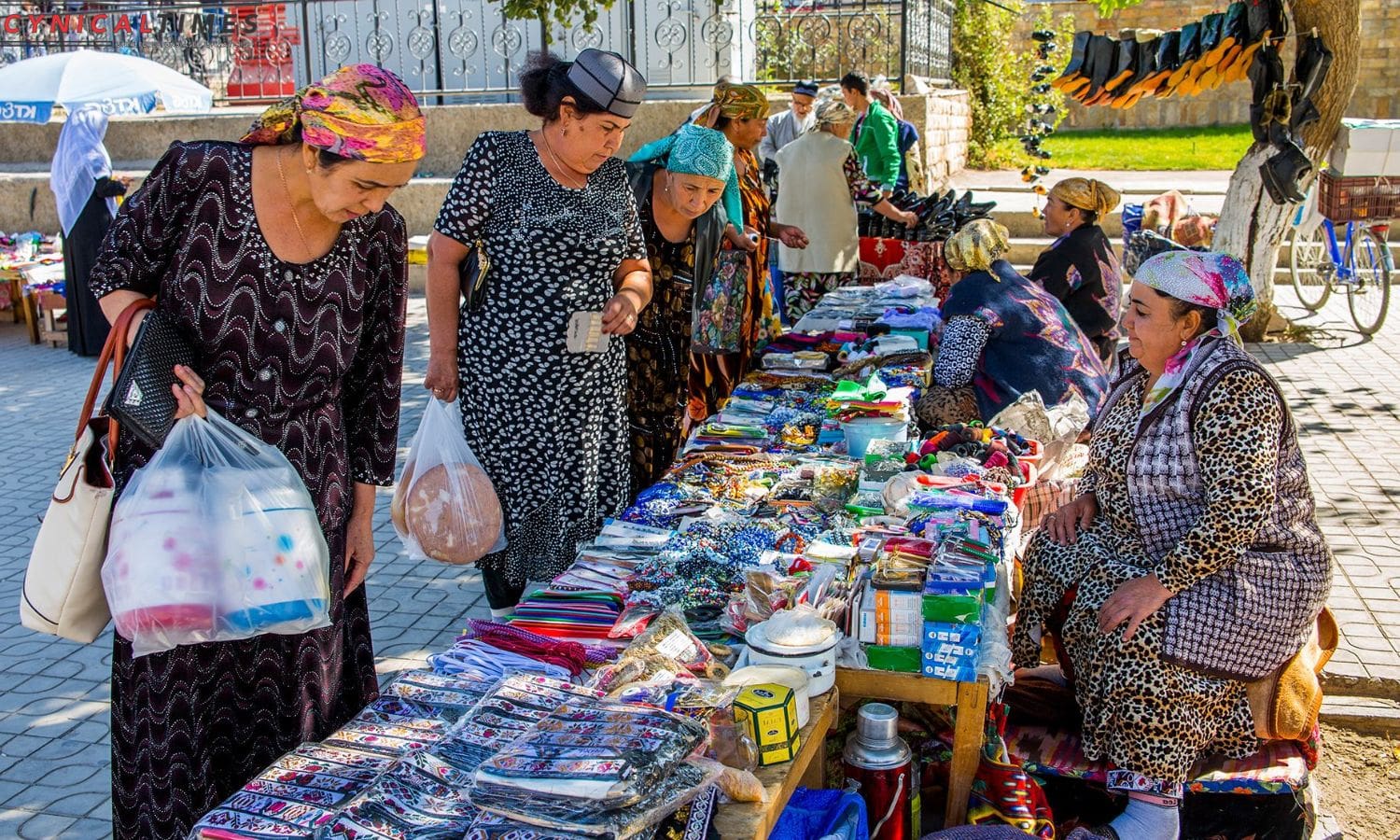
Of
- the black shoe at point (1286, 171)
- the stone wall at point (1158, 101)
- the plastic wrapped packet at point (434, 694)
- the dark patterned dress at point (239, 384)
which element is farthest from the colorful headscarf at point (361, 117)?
the stone wall at point (1158, 101)

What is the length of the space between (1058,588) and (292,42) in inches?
508

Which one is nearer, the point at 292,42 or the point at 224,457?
the point at 224,457

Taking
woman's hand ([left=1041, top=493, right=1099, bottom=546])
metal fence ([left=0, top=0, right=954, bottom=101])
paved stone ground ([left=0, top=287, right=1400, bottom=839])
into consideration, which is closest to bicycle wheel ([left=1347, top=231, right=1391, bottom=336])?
paved stone ground ([left=0, top=287, right=1400, bottom=839])

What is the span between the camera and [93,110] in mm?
8836

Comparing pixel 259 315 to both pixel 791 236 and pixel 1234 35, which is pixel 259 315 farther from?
pixel 1234 35

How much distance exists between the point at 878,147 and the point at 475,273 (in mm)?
5412

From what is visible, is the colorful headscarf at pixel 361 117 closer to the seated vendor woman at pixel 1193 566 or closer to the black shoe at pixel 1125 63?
the seated vendor woman at pixel 1193 566

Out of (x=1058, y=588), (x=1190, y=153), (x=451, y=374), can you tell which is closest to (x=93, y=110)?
(x=451, y=374)

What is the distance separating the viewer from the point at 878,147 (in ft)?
27.2

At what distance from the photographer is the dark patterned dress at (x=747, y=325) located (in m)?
5.25

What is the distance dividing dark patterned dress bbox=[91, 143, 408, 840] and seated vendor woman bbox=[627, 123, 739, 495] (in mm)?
1743

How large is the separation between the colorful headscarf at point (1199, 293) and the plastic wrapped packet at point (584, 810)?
6.28ft

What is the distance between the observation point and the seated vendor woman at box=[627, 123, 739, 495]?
4.19 meters

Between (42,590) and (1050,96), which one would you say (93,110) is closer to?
(1050,96)
